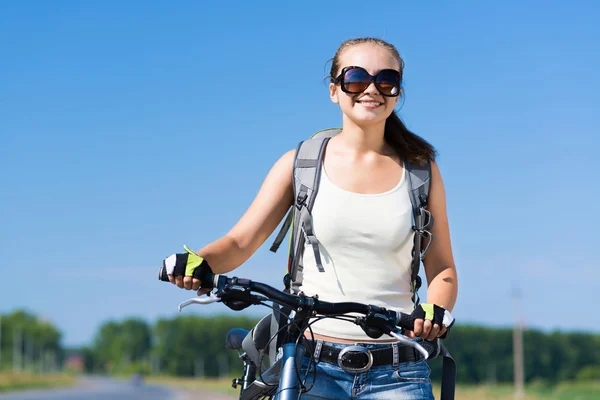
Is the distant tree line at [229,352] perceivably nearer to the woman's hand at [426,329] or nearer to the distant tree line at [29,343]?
the distant tree line at [29,343]

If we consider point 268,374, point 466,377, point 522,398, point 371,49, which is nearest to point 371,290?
point 268,374

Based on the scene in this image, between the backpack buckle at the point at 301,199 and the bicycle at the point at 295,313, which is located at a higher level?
the backpack buckle at the point at 301,199

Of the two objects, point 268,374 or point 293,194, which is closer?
point 268,374

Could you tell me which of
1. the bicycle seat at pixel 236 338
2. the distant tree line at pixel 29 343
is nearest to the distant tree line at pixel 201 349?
the distant tree line at pixel 29 343

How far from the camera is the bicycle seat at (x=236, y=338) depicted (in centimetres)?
346

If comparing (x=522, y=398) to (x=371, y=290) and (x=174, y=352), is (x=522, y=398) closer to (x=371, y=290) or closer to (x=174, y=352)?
(x=371, y=290)

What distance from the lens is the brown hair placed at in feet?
10.7

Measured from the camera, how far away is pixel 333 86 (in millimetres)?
3289

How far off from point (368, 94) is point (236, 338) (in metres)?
1.12

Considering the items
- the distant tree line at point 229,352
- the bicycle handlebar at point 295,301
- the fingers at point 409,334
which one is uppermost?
the bicycle handlebar at point 295,301

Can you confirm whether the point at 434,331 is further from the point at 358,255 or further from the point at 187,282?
the point at 187,282

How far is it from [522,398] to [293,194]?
1850 inches

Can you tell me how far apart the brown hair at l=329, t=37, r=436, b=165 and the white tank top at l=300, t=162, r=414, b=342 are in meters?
0.29

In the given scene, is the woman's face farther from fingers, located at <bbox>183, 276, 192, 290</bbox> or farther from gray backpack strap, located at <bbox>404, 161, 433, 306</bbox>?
fingers, located at <bbox>183, 276, 192, 290</bbox>
